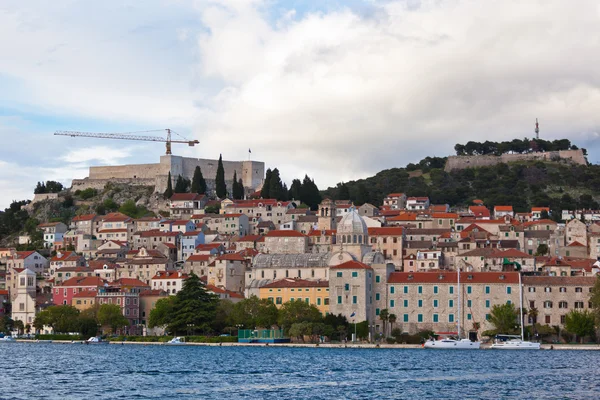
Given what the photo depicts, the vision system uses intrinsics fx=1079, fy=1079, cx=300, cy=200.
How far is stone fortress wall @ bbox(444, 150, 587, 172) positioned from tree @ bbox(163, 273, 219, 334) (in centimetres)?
8014

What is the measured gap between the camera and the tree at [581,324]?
74.5 m

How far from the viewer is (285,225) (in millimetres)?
113125

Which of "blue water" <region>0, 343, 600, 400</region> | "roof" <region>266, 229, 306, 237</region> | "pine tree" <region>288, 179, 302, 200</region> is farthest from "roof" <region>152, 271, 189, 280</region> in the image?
"pine tree" <region>288, 179, 302, 200</region>

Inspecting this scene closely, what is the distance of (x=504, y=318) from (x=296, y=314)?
15.5 m

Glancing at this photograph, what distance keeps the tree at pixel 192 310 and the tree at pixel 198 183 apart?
47558 mm

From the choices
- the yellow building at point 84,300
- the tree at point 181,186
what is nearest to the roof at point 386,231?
the yellow building at point 84,300

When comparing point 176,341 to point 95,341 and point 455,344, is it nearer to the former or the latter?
point 95,341

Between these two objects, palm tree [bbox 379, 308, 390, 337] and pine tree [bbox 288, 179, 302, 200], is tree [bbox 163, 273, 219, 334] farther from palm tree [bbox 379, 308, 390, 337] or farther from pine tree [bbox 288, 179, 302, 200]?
pine tree [bbox 288, 179, 302, 200]

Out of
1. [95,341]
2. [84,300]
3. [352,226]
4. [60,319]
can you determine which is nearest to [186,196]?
[84,300]

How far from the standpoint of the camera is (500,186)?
144 metres

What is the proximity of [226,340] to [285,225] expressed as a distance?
32680mm

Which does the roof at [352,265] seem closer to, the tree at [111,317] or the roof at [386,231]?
the roof at [386,231]

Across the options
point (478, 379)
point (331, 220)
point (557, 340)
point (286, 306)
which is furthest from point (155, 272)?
point (478, 379)

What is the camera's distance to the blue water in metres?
43.8
